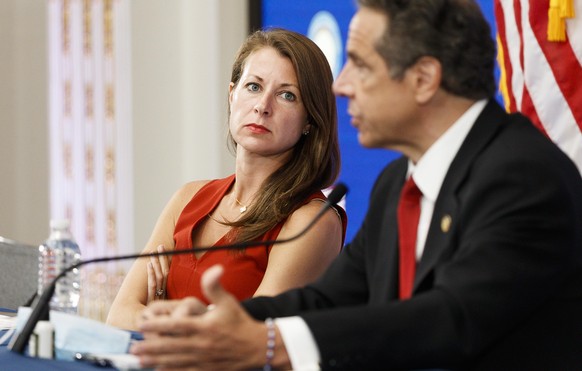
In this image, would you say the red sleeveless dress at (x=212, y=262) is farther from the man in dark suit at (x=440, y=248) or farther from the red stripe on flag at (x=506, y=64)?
the man in dark suit at (x=440, y=248)

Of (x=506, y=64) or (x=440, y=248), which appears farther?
(x=506, y=64)

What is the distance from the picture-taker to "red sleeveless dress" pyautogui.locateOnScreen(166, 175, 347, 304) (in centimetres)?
320

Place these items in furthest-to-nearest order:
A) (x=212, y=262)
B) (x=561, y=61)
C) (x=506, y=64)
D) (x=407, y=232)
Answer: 1. (x=506, y=64)
2. (x=561, y=61)
3. (x=212, y=262)
4. (x=407, y=232)

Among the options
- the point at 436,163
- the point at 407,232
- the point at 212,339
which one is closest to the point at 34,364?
the point at 212,339

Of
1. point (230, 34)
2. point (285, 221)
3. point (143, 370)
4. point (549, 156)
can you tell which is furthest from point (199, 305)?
point (230, 34)

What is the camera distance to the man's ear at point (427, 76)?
1.95m

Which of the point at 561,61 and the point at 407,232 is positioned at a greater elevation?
the point at 561,61

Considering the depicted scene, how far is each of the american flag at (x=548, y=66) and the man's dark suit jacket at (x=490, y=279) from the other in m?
1.59

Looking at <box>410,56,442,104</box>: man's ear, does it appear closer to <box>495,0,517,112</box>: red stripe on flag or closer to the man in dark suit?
the man in dark suit

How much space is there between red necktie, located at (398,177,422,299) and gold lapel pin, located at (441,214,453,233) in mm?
105

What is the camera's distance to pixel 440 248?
6.18 feet

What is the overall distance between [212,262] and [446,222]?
1.48 m

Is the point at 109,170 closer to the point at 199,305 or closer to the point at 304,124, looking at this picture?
the point at 304,124

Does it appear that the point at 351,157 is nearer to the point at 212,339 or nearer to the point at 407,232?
the point at 407,232
